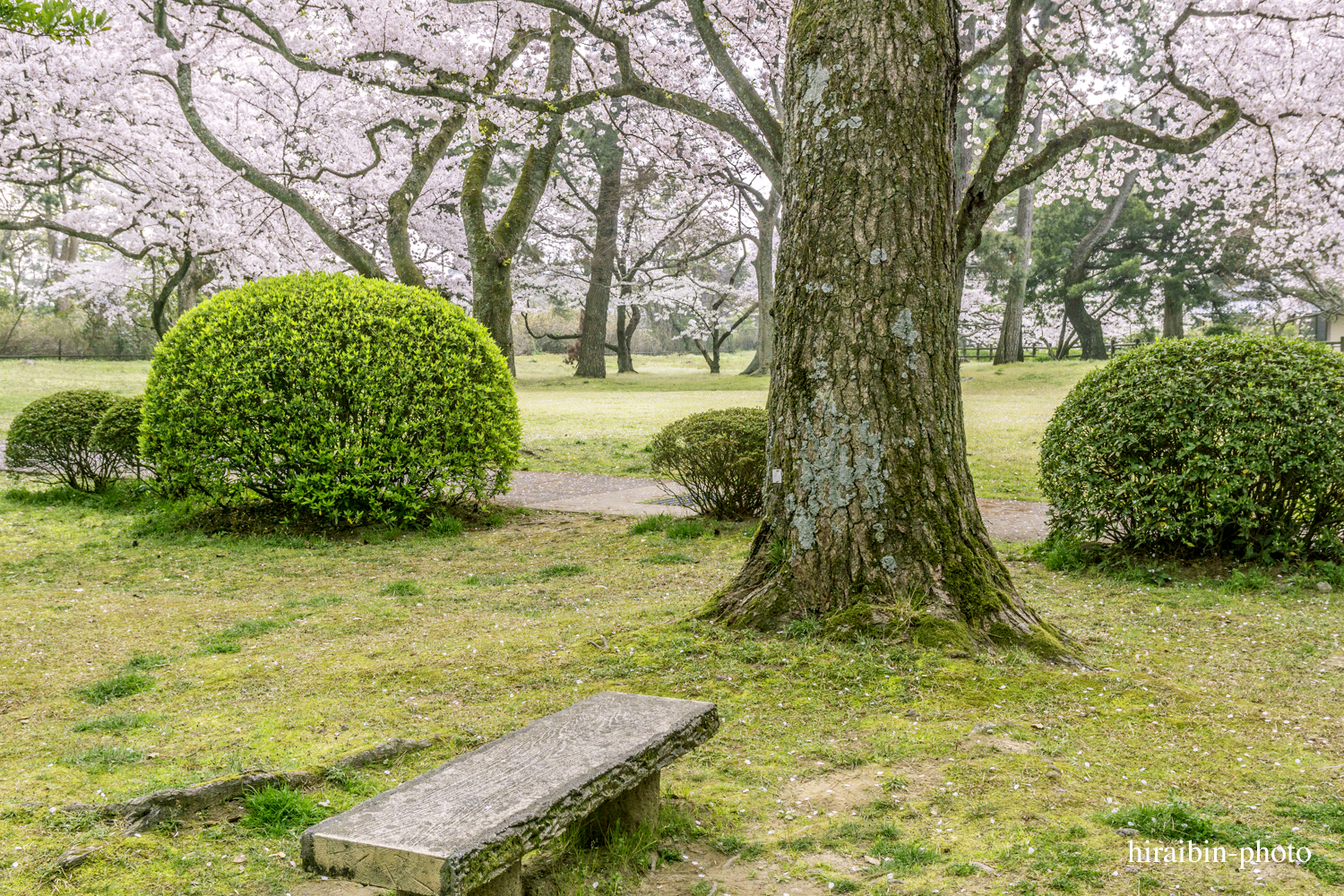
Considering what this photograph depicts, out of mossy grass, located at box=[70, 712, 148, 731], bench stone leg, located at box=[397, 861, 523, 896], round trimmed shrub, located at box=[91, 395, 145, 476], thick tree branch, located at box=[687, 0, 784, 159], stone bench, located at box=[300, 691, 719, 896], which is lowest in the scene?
mossy grass, located at box=[70, 712, 148, 731]

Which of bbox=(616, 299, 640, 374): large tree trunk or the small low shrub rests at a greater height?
bbox=(616, 299, 640, 374): large tree trunk

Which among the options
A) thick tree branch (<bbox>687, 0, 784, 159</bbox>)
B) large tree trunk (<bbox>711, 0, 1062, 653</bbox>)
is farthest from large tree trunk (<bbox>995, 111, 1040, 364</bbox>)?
large tree trunk (<bbox>711, 0, 1062, 653</bbox>)

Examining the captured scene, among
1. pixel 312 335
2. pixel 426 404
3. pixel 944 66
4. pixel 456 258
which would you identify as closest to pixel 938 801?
pixel 944 66

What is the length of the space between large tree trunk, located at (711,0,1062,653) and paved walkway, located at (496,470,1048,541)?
4154 mm

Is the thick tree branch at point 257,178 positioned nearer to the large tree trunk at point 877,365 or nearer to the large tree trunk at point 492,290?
the large tree trunk at point 492,290

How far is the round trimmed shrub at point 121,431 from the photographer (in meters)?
9.77

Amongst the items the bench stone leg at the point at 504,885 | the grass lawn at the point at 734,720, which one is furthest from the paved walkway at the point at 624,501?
the bench stone leg at the point at 504,885

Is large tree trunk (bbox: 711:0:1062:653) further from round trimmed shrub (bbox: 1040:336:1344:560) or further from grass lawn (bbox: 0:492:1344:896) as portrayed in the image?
round trimmed shrub (bbox: 1040:336:1344:560)

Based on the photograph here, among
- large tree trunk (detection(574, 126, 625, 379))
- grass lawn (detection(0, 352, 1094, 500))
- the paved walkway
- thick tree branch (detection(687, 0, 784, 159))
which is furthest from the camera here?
large tree trunk (detection(574, 126, 625, 379))

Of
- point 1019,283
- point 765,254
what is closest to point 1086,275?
point 1019,283

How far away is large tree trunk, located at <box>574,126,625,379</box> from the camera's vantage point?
31172mm

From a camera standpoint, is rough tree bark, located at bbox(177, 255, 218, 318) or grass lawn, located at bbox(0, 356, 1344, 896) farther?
rough tree bark, located at bbox(177, 255, 218, 318)

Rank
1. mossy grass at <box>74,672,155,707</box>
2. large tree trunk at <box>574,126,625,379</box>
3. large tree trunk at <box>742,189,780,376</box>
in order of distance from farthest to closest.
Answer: large tree trunk at <box>574,126,625,379</box>
large tree trunk at <box>742,189,780,376</box>
mossy grass at <box>74,672,155,707</box>

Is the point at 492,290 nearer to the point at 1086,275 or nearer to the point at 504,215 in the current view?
the point at 504,215
